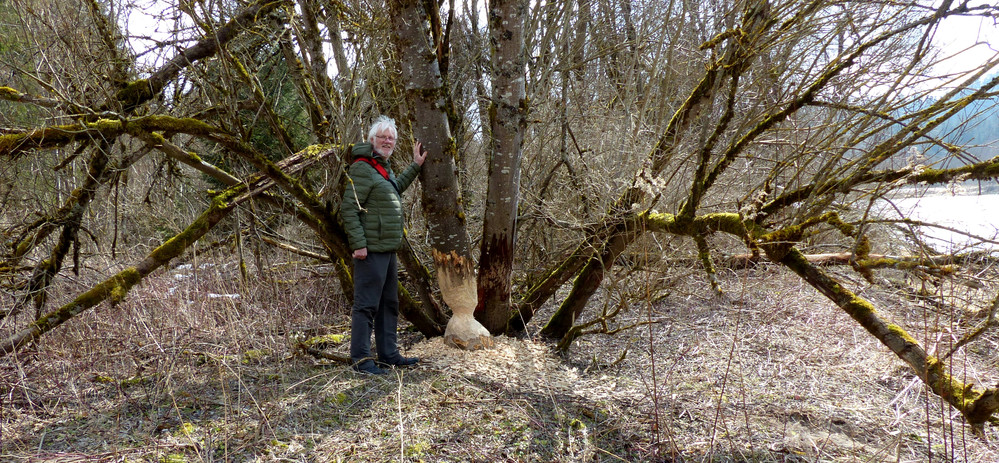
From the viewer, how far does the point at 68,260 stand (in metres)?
6.66

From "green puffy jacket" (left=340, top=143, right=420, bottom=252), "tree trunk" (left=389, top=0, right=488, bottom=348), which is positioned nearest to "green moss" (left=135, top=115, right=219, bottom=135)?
"green puffy jacket" (left=340, top=143, right=420, bottom=252)

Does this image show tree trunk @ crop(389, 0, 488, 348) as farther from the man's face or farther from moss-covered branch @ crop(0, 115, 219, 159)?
moss-covered branch @ crop(0, 115, 219, 159)

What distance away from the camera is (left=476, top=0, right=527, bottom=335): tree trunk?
4059mm

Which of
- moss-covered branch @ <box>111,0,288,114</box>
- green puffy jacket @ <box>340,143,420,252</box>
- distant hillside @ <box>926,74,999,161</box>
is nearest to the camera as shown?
distant hillside @ <box>926,74,999,161</box>

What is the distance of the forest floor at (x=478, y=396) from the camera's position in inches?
110

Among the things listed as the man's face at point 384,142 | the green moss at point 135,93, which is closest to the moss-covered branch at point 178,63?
the green moss at point 135,93

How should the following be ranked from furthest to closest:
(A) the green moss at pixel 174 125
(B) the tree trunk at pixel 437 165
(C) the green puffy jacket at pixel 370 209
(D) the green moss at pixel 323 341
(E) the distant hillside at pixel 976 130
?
(D) the green moss at pixel 323 341
(B) the tree trunk at pixel 437 165
(C) the green puffy jacket at pixel 370 209
(A) the green moss at pixel 174 125
(E) the distant hillside at pixel 976 130

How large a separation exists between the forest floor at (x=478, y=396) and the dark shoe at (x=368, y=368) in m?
0.08

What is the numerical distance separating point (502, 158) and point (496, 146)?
0.35 ft

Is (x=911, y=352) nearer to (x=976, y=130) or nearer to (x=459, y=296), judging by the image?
(x=976, y=130)

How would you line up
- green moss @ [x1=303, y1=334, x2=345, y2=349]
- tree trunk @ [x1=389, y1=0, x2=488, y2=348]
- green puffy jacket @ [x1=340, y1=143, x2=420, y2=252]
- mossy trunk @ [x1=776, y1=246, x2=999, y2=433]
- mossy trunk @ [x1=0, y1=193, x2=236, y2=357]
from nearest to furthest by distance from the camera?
mossy trunk @ [x1=776, y1=246, x2=999, y2=433] → mossy trunk @ [x1=0, y1=193, x2=236, y2=357] → green puffy jacket @ [x1=340, y1=143, x2=420, y2=252] → tree trunk @ [x1=389, y1=0, x2=488, y2=348] → green moss @ [x1=303, y1=334, x2=345, y2=349]

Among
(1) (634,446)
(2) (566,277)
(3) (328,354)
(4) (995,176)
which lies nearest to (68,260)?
(3) (328,354)

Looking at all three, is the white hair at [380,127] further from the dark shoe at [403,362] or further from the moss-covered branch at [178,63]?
the dark shoe at [403,362]

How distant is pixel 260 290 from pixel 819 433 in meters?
4.95
